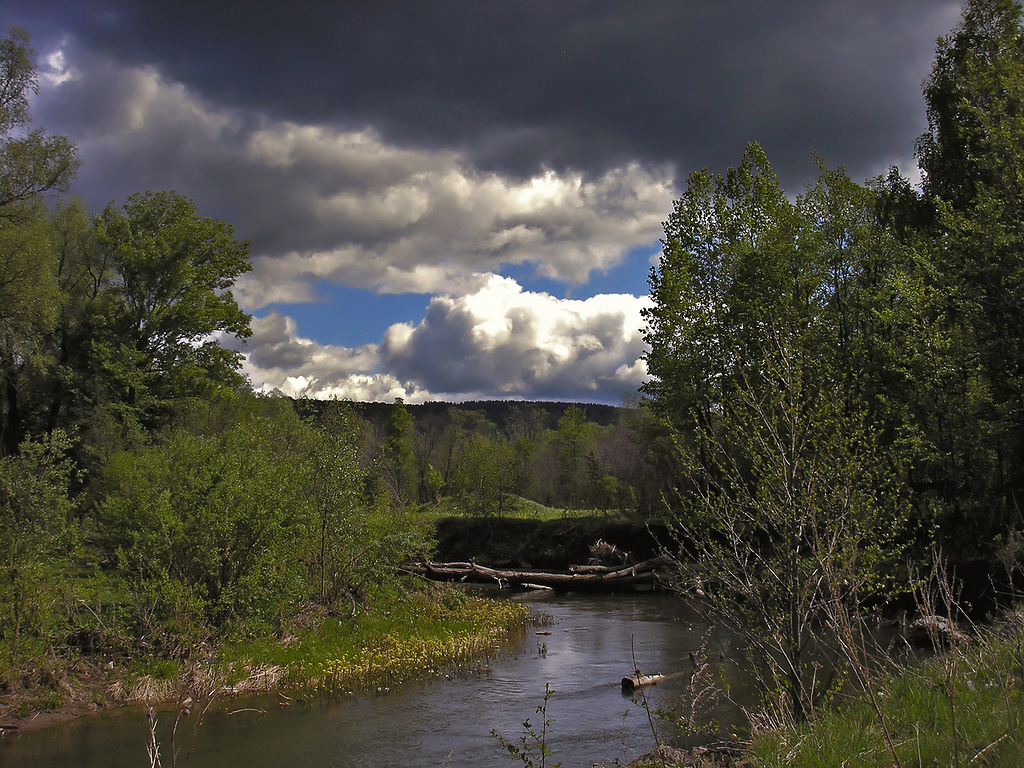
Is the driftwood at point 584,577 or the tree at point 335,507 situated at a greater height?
the tree at point 335,507

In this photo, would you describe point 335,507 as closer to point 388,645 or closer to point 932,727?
point 388,645

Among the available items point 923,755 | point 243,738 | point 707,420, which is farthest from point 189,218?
point 923,755

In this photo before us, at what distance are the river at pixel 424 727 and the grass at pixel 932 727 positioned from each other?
2.36 metres

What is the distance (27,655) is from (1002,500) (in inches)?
865

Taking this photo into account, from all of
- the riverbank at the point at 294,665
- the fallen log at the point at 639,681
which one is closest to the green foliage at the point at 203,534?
the riverbank at the point at 294,665

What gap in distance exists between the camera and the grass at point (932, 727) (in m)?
4.55

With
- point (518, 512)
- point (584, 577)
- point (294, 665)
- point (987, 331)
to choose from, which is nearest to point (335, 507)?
point (294, 665)

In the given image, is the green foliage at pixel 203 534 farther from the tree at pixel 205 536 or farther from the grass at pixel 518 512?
the grass at pixel 518 512

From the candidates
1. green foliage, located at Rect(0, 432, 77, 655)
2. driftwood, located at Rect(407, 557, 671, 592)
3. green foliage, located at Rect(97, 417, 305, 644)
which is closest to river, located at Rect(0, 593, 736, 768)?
green foliage, located at Rect(0, 432, 77, 655)

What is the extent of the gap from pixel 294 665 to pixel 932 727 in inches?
464

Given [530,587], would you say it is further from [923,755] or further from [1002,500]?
[923,755]

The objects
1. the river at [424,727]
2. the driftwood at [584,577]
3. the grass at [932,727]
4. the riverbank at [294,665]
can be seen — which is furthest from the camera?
the driftwood at [584,577]

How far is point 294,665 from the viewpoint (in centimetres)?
1409

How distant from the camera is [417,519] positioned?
22.3 m
